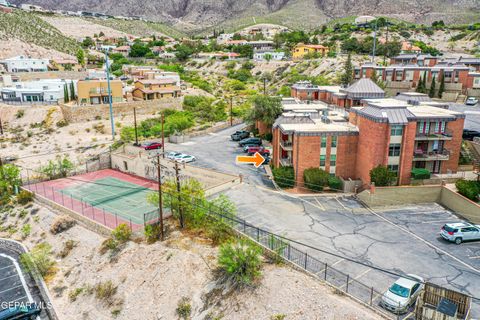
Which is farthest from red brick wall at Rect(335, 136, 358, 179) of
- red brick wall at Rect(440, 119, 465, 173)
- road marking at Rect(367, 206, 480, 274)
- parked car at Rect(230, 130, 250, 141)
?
Result: parked car at Rect(230, 130, 250, 141)

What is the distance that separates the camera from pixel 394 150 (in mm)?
41594

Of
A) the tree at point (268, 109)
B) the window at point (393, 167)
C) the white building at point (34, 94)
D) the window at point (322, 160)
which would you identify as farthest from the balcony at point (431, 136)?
the white building at point (34, 94)

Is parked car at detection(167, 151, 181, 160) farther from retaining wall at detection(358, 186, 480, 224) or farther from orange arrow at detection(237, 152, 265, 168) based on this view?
retaining wall at detection(358, 186, 480, 224)

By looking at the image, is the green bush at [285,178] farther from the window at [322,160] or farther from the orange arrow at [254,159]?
the orange arrow at [254,159]

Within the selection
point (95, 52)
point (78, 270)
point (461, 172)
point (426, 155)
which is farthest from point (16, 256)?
point (95, 52)

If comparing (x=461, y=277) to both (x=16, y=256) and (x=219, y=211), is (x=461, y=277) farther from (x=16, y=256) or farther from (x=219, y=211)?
(x=16, y=256)

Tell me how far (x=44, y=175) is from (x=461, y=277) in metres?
50.1

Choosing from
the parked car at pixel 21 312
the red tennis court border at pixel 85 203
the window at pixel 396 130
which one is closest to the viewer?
the parked car at pixel 21 312

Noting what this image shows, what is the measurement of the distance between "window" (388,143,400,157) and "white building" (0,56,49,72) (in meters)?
107

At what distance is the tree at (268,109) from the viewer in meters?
61.8

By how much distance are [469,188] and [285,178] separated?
1777 centimetres

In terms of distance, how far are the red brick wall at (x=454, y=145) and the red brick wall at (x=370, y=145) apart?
27.4ft

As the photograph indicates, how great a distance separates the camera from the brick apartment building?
41.2 m

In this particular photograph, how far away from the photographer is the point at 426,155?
140 feet
